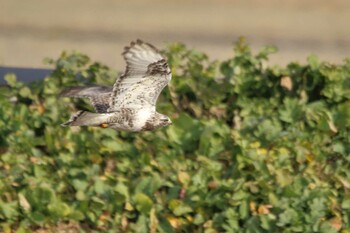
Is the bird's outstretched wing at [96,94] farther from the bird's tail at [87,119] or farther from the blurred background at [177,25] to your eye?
the blurred background at [177,25]

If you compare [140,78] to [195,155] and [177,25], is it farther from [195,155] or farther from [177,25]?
[177,25]

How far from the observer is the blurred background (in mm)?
13469

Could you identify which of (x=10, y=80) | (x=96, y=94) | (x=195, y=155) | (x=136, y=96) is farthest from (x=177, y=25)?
(x=136, y=96)

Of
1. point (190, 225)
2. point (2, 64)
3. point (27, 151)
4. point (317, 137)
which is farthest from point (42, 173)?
point (2, 64)

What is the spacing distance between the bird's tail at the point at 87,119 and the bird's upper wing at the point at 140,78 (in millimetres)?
102

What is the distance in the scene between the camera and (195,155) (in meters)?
10.4

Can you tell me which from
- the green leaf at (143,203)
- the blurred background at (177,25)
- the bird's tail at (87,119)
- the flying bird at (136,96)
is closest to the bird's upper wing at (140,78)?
the flying bird at (136,96)

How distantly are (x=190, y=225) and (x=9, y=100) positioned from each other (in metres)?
2.25

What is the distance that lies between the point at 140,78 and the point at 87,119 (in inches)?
15.5

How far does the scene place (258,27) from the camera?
13711 millimetres

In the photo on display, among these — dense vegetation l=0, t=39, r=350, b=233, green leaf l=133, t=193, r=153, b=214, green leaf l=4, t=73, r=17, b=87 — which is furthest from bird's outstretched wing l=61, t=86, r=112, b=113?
green leaf l=4, t=73, r=17, b=87

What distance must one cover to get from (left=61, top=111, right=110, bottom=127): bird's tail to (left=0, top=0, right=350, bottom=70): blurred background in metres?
4.44

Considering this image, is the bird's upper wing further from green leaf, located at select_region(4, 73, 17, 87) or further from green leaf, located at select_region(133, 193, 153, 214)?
→ green leaf, located at select_region(4, 73, 17, 87)

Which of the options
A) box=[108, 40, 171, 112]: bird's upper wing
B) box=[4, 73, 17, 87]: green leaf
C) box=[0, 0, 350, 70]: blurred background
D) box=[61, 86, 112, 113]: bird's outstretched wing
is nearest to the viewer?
box=[108, 40, 171, 112]: bird's upper wing
